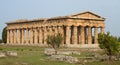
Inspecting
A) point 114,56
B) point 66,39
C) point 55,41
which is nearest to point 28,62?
point 114,56

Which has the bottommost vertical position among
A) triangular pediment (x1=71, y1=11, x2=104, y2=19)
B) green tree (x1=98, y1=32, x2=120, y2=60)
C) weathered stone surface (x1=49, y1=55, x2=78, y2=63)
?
weathered stone surface (x1=49, y1=55, x2=78, y2=63)

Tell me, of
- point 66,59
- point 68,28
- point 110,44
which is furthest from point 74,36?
point 66,59

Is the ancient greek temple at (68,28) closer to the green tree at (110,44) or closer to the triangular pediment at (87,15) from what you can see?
the triangular pediment at (87,15)

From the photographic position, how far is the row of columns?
95875 mm

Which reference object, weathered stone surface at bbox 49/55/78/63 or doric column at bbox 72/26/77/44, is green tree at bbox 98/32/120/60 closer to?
weathered stone surface at bbox 49/55/78/63

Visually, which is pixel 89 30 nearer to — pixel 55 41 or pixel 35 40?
pixel 35 40

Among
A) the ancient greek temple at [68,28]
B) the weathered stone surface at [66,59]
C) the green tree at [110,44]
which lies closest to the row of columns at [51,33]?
the ancient greek temple at [68,28]

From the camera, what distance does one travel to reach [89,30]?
10006cm

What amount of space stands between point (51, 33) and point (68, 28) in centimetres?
767

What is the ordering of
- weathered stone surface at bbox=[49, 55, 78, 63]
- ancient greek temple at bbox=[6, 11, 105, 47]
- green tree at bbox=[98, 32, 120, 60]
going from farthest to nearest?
ancient greek temple at bbox=[6, 11, 105, 47] → green tree at bbox=[98, 32, 120, 60] → weathered stone surface at bbox=[49, 55, 78, 63]

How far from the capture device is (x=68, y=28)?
94.2 m

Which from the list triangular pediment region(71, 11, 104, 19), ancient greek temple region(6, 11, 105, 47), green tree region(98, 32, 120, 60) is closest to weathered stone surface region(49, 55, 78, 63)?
green tree region(98, 32, 120, 60)

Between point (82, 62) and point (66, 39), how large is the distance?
52.4 m

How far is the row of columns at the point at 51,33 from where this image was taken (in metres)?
95.9
